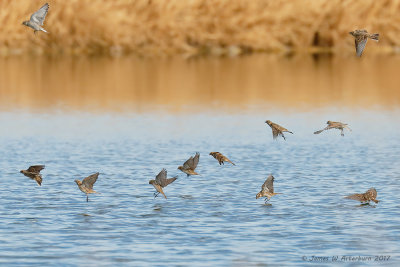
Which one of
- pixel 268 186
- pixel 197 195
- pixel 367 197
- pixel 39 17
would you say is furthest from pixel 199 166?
pixel 367 197

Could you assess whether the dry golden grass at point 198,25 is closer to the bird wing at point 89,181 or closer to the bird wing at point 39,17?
the bird wing at point 39,17

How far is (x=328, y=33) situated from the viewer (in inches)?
1999

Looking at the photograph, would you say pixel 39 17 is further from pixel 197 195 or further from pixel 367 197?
pixel 367 197

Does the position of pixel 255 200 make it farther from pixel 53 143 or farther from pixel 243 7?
pixel 243 7

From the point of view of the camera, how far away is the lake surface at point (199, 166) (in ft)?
44.1

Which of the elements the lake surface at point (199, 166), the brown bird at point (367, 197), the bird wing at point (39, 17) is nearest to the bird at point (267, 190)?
the lake surface at point (199, 166)

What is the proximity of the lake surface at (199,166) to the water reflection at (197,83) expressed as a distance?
9 centimetres

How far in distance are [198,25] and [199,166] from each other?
1210 inches

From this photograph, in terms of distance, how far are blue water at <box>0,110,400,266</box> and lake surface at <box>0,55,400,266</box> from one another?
1.3 inches

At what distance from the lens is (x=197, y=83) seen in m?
37.7

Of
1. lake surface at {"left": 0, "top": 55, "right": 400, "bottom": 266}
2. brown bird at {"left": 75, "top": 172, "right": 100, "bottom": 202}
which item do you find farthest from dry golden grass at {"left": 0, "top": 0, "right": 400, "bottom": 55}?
brown bird at {"left": 75, "top": 172, "right": 100, "bottom": 202}

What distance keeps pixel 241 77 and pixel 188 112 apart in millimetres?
9684

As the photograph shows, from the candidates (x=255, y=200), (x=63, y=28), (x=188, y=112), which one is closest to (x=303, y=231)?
(x=255, y=200)

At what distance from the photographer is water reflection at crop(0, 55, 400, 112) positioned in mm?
32062
